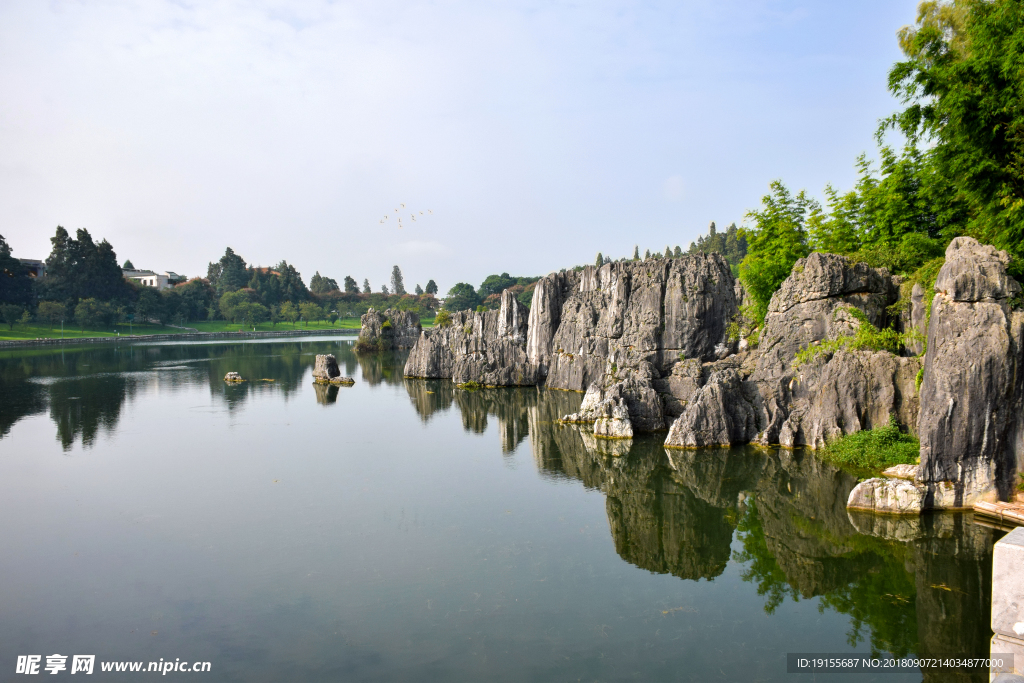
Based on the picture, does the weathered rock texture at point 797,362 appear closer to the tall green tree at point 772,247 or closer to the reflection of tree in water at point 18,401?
the tall green tree at point 772,247

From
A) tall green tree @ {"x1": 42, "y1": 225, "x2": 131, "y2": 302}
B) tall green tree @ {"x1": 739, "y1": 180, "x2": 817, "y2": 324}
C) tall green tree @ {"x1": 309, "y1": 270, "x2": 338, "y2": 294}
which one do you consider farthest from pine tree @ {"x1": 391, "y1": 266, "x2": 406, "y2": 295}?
tall green tree @ {"x1": 739, "y1": 180, "x2": 817, "y2": 324}

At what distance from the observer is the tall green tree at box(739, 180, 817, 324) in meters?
31.2

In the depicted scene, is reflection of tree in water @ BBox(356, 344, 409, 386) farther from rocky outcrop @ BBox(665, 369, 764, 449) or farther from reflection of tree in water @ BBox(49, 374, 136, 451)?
rocky outcrop @ BBox(665, 369, 764, 449)

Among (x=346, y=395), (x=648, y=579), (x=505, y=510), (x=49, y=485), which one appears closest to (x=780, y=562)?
(x=648, y=579)

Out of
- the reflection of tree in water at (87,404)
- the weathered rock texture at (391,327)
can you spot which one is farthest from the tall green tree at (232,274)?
the reflection of tree in water at (87,404)

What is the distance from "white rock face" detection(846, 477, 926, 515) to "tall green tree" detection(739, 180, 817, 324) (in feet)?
53.0

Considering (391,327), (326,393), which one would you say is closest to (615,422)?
(326,393)

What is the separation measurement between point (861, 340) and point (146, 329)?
109960 mm

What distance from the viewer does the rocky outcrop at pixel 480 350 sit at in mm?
43469

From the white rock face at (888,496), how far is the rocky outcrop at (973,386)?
485 mm

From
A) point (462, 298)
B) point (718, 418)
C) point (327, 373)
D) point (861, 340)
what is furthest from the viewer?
point (462, 298)

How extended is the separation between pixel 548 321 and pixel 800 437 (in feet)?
85.4

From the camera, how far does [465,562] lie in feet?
43.2

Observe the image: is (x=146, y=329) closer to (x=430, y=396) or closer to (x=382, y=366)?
(x=382, y=366)
